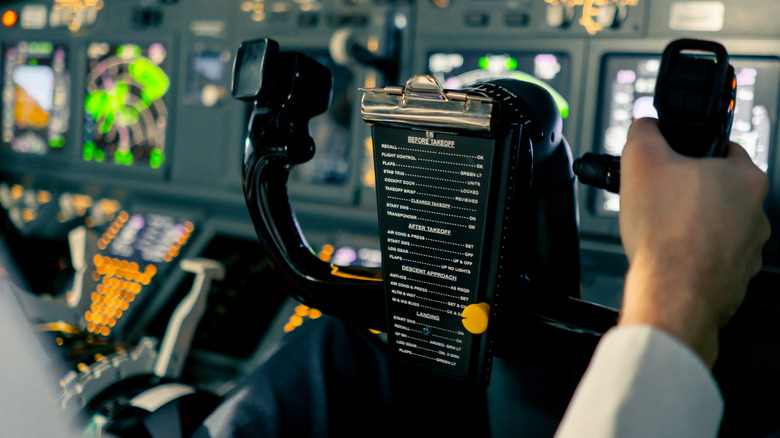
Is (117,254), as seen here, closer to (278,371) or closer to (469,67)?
(469,67)

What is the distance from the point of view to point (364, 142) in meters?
1.47

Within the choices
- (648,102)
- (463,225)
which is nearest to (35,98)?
(648,102)

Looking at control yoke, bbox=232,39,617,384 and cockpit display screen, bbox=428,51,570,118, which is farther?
cockpit display screen, bbox=428,51,570,118

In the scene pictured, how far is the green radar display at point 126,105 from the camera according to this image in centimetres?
176

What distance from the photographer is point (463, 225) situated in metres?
0.44

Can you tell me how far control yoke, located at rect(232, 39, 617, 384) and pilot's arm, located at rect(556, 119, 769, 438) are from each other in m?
0.08

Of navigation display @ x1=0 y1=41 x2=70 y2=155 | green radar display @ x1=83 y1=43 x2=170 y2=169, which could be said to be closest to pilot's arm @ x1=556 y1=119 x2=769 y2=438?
green radar display @ x1=83 y1=43 x2=170 y2=169

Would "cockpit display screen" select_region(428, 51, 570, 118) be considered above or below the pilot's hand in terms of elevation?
above

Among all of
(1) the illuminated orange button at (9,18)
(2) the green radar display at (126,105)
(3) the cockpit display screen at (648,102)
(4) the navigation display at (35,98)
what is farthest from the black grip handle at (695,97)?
(1) the illuminated orange button at (9,18)

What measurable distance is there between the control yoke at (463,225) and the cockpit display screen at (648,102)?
0.73 m

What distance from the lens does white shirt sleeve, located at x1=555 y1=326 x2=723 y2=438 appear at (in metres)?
0.35

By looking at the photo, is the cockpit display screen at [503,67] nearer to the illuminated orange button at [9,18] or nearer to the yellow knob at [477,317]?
the yellow knob at [477,317]

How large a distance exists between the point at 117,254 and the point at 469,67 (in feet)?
3.09

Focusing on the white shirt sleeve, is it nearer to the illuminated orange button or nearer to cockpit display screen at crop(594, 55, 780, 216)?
cockpit display screen at crop(594, 55, 780, 216)
